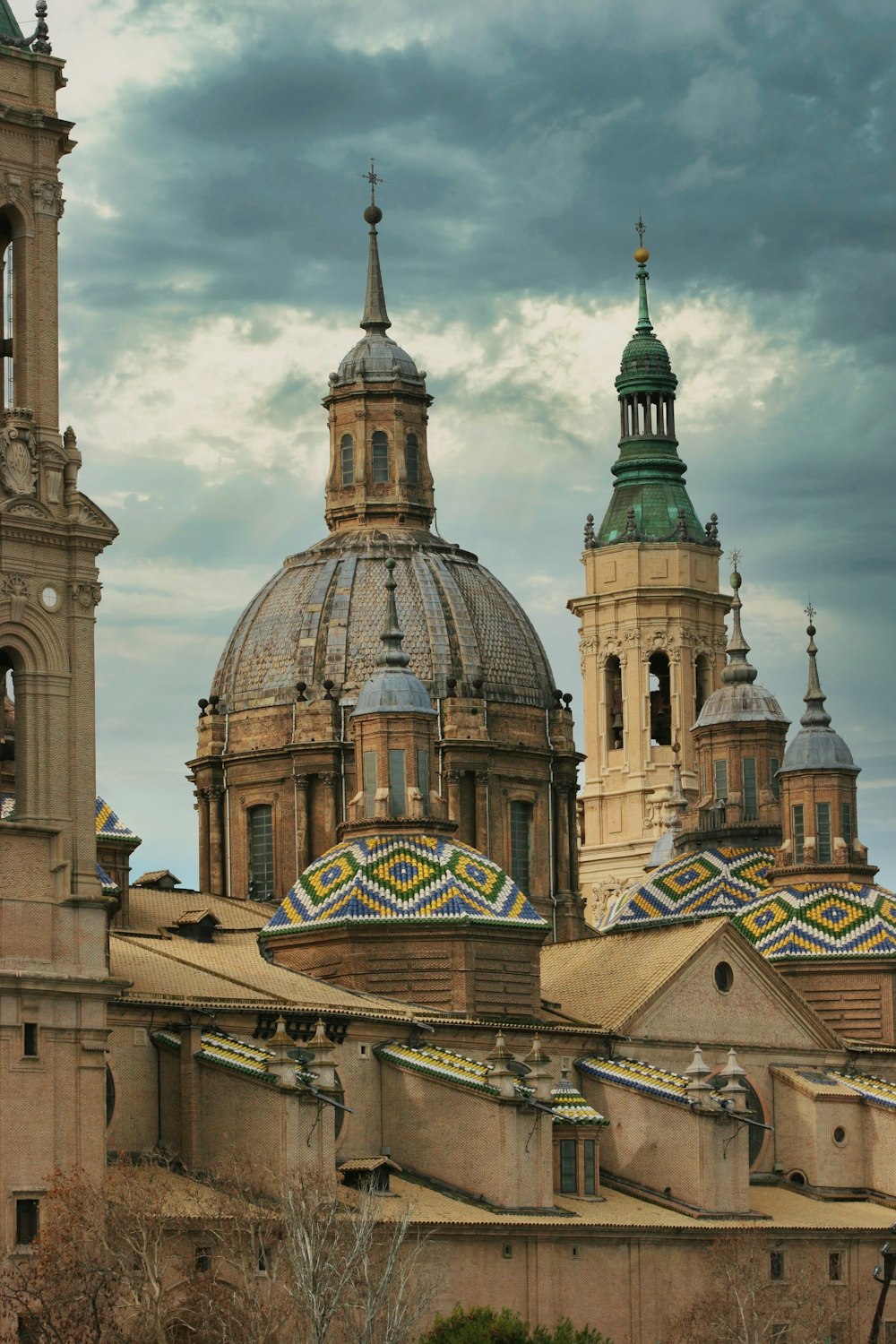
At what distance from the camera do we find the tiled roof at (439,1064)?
258ft

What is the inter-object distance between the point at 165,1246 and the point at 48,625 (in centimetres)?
1160

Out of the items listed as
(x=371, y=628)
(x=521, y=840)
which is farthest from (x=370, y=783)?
(x=521, y=840)

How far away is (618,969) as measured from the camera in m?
90.8

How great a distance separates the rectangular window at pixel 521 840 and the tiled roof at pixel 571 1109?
17729 mm

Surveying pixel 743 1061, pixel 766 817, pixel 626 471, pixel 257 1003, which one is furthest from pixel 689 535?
pixel 257 1003

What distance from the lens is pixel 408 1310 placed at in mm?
65812

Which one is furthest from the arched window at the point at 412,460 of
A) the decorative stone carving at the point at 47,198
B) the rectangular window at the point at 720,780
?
the decorative stone carving at the point at 47,198

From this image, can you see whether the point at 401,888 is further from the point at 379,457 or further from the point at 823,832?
the point at 379,457

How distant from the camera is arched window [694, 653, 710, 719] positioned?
448 ft

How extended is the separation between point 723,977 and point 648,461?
52.7 m

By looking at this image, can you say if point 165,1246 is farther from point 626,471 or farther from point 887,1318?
point 626,471

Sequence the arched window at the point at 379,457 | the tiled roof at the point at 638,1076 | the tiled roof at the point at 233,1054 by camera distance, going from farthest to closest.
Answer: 1. the arched window at the point at 379,457
2. the tiled roof at the point at 638,1076
3. the tiled roof at the point at 233,1054

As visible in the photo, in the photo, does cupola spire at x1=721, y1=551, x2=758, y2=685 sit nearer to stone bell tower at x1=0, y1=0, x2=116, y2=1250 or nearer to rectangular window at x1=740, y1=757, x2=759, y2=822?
rectangular window at x1=740, y1=757, x2=759, y2=822

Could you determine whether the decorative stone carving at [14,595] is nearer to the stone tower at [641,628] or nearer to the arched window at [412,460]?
the arched window at [412,460]
